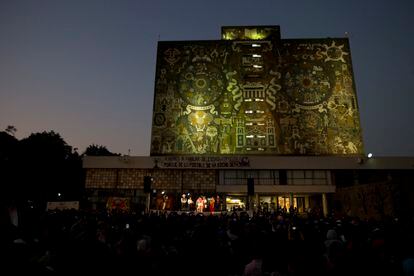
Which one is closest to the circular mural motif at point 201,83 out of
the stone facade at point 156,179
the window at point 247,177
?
the stone facade at point 156,179

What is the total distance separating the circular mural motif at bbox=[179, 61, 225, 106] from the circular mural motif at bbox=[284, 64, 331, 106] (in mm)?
10750

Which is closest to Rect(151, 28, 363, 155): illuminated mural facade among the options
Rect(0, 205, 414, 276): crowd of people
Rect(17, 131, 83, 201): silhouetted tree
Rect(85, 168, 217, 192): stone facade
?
Rect(85, 168, 217, 192): stone facade

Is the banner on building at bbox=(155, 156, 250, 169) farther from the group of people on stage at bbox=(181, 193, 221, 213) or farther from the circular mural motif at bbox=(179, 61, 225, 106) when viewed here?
the circular mural motif at bbox=(179, 61, 225, 106)

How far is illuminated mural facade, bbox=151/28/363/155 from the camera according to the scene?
4359 centimetres

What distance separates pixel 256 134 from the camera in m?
44.1

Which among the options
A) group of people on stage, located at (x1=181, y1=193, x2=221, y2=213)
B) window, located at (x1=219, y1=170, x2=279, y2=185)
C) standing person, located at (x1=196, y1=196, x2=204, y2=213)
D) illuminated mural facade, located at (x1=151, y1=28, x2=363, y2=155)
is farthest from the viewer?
illuminated mural facade, located at (x1=151, y1=28, x2=363, y2=155)

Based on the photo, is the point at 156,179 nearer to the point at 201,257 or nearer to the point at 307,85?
the point at 307,85

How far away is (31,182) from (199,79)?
29.0 meters

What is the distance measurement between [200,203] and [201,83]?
19768mm

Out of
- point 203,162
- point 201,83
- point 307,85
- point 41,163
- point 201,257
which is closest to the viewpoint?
point 201,257

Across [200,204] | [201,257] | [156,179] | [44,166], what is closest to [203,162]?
[200,204]

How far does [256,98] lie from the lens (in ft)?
151

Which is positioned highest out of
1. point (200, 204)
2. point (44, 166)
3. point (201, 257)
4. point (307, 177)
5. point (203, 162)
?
point (203, 162)

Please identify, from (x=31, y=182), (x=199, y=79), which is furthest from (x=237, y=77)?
(x=31, y=182)
